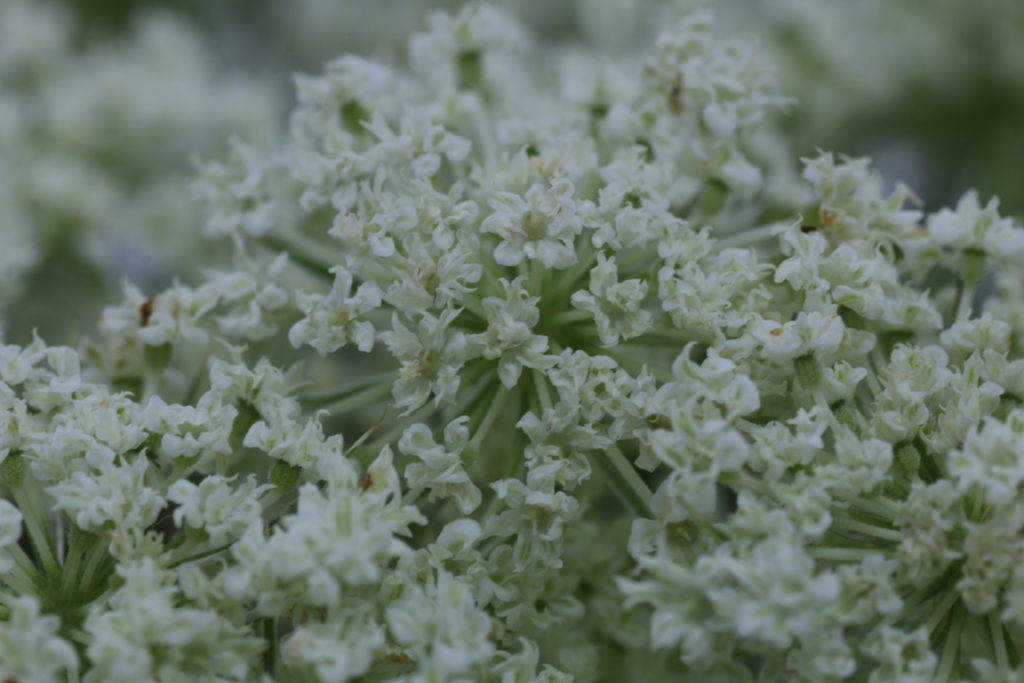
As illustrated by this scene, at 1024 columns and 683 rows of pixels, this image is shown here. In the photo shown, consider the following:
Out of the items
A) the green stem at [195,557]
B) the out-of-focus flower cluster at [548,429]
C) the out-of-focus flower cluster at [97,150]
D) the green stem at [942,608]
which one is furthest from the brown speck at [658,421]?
the out-of-focus flower cluster at [97,150]

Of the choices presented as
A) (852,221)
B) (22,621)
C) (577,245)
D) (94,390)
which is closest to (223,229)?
(94,390)

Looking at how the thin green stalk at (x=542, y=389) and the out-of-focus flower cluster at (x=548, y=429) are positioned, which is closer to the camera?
the out-of-focus flower cluster at (x=548, y=429)

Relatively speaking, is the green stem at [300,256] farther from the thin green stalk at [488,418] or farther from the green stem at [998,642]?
the green stem at [998,642]

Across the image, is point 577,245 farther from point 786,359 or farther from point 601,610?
point 601,610

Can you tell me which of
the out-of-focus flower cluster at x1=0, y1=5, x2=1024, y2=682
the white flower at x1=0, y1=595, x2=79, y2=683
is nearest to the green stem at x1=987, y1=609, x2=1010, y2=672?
the out-of-focus flower cluster at x1=0, y1=5, x2=1024, y2=682

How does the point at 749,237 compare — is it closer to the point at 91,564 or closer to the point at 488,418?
the point at 488,418

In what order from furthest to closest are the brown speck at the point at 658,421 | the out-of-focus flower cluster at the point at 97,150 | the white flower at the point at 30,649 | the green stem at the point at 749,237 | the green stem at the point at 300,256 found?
the out-of-focus flower cluster at the point at 97,150
the green stem at the point at 300,256
the green stem at the point at 749,237
the brown speck at the point at 658,421
the white flower at the point at 30,649

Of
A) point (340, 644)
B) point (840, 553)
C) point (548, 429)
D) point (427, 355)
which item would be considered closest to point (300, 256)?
point (427, 355)
